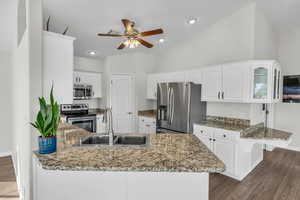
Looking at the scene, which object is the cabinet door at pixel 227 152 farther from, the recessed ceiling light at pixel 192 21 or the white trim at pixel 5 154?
the white trim at pixel 5 154

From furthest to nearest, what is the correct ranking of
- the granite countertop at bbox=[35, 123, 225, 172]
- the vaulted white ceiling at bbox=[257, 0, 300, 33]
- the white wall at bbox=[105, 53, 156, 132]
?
the white wall at bbox=[105, 53, 156, 132]
the vaulted white ceiling at bbox=[257, 0, 300, 33]
the granite countertop at bbox=[35, 123, 225, 172]

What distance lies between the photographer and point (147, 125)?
4.82 m

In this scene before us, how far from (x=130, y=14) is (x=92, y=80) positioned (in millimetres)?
2611

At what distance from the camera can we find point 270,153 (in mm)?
4352

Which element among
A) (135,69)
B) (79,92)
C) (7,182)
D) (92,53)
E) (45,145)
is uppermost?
(92,53)

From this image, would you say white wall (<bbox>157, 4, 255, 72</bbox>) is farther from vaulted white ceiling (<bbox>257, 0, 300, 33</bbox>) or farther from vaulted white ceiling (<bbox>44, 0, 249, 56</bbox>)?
vaulted white ceiling (<bbox>257, 0, 300, 33</bbox>)

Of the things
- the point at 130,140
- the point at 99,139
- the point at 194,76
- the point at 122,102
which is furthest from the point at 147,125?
the point at 99,139

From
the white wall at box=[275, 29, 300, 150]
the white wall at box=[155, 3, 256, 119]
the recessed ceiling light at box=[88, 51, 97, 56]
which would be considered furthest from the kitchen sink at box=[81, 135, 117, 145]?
the white wall at box=[275, 29, 300, 150]

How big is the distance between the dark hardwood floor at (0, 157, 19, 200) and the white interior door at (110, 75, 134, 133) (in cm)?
252

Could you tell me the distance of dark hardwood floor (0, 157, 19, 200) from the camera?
8.46 ft

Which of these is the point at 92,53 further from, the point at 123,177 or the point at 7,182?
the point at 123,177

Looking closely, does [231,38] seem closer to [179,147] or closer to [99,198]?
[179,147]

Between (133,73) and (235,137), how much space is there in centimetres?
339

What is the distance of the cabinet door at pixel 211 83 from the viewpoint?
346cm
